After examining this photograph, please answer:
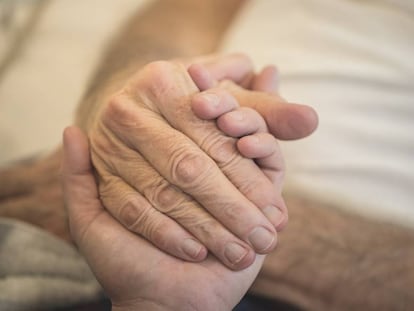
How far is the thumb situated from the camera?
2.16 feet

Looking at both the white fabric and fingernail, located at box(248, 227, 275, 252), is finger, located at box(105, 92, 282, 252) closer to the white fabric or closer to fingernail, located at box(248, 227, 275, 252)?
fingernail, located at box(248, 227, 275, 252)

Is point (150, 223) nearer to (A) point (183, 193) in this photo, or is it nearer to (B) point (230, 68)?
(A) point (183, 193)

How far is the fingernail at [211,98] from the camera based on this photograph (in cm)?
59

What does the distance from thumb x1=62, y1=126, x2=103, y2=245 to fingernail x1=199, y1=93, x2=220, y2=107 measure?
0.19 metres

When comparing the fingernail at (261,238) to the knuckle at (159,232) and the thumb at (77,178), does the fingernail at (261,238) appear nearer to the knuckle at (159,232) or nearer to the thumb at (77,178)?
the knuckle at (159,232)

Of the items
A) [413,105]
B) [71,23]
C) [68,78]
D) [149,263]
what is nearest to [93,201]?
[149,263]

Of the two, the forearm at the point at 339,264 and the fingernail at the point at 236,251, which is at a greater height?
the fingernail at the point at 236,251

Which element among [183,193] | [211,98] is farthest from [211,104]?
[183,193]

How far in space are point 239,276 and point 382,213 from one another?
359 millimetres

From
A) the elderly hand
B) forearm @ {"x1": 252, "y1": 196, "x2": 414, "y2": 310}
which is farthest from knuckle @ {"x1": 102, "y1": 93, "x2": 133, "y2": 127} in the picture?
forearm @ {"x1": 252, "y1": 196, "x2": 414, "y2": 310}

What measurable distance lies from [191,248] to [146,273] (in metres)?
0.06

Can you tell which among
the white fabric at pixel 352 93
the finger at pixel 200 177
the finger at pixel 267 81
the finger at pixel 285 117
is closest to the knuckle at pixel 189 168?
the finger at pixel 200 177

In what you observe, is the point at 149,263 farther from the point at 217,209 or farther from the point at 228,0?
the point at 228,0

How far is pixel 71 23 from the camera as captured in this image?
1.40 meters
